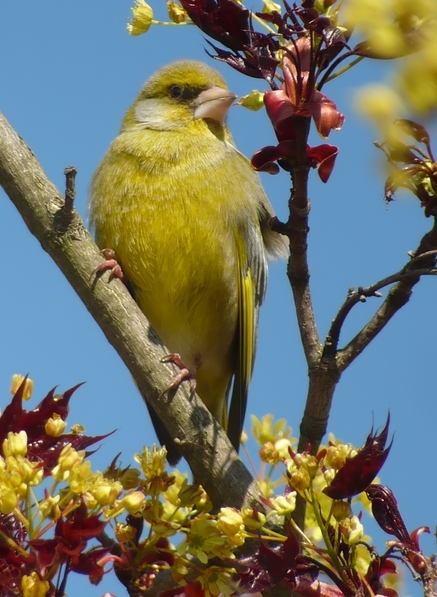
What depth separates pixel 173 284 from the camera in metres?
3.81

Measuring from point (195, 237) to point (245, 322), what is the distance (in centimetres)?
52

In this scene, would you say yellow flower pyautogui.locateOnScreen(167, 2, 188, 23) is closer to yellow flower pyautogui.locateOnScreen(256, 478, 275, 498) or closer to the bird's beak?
yellow flower pyautogui.locateOnScreen(256, 478, 275, 498)

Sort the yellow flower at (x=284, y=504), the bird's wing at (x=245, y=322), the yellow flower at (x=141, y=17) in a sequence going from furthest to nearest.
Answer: the bird's wing at (x=245, y=322)
the yellow flower at (x=141, y=17)
the yellow flower at (x=284, y=504)

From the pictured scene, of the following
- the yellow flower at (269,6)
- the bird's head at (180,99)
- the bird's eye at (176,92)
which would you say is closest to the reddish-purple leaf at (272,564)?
the yellow flower at (269,6)

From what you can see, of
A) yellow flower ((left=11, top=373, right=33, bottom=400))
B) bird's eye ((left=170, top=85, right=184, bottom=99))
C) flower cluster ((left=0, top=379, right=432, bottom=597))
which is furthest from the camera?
bird's eye ((left=170, top=85, right=184, bottom=99))

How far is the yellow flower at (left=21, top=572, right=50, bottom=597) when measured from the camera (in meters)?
1.63

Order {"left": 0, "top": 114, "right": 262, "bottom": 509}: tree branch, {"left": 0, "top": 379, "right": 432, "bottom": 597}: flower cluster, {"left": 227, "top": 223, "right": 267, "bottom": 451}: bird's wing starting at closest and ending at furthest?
{"left": 0, "top": 379, "right": 432, "bottom": 597}: flower cluster, {"left": 0, "top": 114, "right": 262, "bottom": 509}: tree branch, {"left": 227, "top": 223, "right": 267, "bottom": 451}: bird's wing

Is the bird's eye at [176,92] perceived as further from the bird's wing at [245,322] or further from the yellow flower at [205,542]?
the yellow flower at [205,542]

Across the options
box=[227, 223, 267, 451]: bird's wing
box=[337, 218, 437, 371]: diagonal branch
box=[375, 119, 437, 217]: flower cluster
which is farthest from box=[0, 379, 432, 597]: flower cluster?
box=[227, 223, 267, 451]: bird's wing

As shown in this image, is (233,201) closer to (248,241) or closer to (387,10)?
(248,241)

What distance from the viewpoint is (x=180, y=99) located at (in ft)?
14.9

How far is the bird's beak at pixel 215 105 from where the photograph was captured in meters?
4.35

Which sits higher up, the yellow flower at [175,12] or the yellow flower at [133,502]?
the yellow flower at [175,12]

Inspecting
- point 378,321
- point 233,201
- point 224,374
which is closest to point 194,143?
point 233,201
